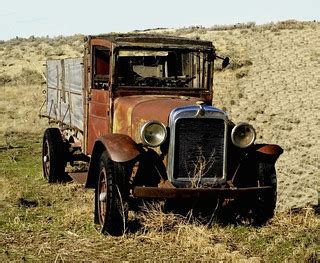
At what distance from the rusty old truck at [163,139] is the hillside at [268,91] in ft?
4.79

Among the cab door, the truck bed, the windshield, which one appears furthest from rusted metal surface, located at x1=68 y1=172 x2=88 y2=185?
the windshield

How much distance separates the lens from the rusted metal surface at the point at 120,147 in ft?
20.9

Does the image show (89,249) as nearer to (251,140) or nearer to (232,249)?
(232,249)

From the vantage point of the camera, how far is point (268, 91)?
2686 cm


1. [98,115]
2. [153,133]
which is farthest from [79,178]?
[153,133]

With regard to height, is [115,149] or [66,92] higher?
[66,92]

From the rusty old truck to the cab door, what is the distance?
1 cm

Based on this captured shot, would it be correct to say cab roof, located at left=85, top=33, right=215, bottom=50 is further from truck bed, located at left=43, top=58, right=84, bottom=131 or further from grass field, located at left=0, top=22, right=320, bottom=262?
grass field, located at left=0, top=22, right=320, bottom=262

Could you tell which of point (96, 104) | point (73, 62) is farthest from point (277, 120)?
point (96, 104)

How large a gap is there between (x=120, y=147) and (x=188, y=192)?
88 centimetres

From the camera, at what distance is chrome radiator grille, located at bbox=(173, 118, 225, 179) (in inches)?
261

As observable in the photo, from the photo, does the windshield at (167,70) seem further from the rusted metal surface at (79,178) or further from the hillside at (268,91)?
the hillside at (268,91)

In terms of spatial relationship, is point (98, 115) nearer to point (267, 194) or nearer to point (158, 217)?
point (158, 217)

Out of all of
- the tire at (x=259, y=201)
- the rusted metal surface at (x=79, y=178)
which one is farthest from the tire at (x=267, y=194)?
the rusted metal surface at (x=79, y=178)
